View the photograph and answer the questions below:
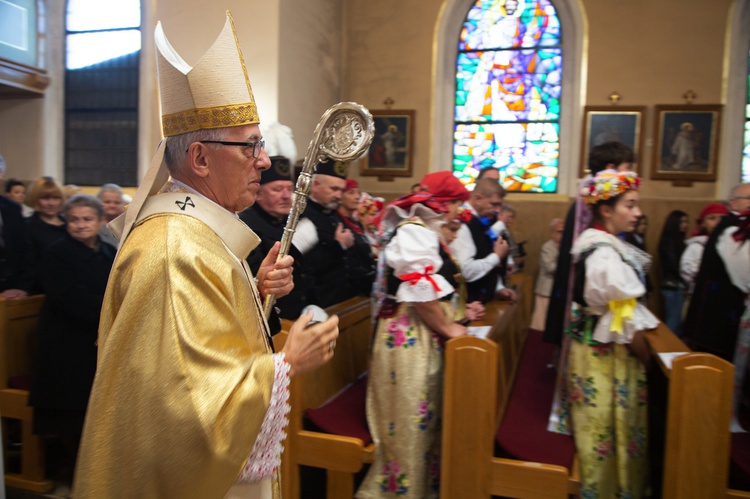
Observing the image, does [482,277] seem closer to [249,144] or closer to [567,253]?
[567,253]

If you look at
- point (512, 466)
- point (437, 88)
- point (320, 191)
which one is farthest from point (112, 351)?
point (437, 88)

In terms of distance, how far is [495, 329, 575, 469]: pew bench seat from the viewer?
115 inches

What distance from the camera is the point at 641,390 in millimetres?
3029

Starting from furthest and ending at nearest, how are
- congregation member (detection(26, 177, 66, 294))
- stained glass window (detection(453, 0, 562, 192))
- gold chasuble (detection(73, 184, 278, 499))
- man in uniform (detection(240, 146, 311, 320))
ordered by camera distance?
stained glass window (detection(453, 0, 562, 192)), congregation member (detection(26, 177, 66, 294)), man in uniform (detection(240, 146, 311, 320)), gold chasuble (detection(73, 184, 278, 499))

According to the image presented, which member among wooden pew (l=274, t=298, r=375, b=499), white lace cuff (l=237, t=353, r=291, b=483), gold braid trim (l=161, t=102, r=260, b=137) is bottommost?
wooden pew (l=274, t=298, r=375, b=499)

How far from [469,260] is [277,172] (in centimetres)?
168

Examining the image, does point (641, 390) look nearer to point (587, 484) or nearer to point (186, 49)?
point (587, 484)

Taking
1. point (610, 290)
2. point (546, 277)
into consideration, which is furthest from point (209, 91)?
point (546, 277)

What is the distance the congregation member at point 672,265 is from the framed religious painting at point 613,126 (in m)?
0.94

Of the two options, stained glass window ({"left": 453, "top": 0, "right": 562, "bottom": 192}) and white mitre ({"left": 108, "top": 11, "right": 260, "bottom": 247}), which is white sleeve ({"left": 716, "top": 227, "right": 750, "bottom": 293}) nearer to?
white mitre ({"left": 108, "top": 11, "right": 260, "bottom": 247})

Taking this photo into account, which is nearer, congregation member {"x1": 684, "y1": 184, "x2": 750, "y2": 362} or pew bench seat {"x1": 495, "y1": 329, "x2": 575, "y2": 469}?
pew bench seat {"x1": 495, "y1": 329, "x2": 575, "y2": 469}

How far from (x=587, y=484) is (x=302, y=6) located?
6.42 metres

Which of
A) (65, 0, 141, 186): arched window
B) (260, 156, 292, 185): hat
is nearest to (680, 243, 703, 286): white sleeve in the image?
(260, 156, 292, 185): hat

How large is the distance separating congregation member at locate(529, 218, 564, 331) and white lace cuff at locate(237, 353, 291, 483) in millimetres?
5476
